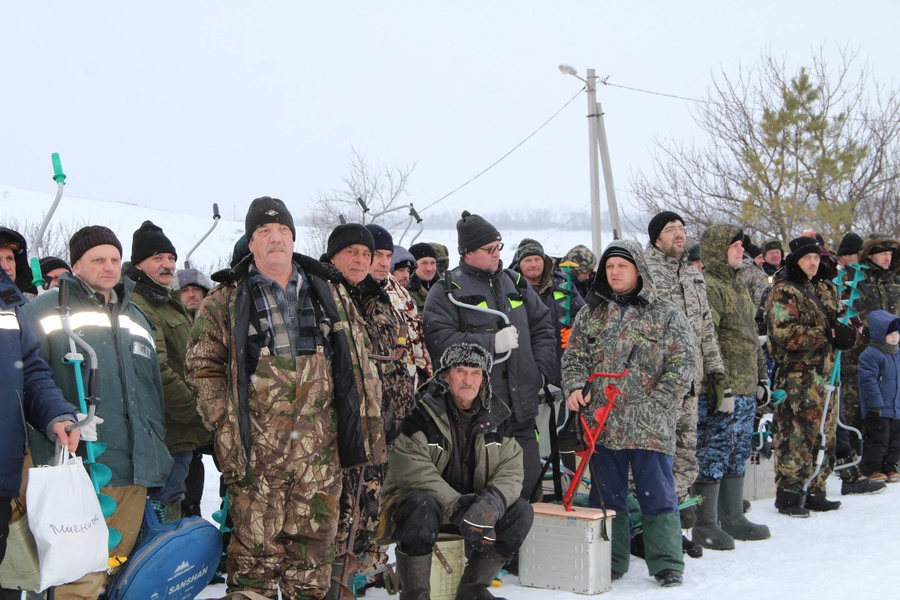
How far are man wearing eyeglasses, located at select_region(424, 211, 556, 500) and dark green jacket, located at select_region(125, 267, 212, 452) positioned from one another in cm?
148

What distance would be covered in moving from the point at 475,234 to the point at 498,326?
617 mm

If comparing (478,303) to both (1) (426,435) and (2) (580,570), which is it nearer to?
(1) (426,435)

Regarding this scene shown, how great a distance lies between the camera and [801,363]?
23.0 ft

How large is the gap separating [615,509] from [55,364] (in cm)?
326

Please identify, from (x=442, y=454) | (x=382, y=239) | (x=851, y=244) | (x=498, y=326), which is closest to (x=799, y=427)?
(x=498, y=326)

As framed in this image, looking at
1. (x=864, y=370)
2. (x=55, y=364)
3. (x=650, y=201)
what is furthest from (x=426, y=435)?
(x=650, y=201)

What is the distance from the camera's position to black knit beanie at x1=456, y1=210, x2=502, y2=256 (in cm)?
567

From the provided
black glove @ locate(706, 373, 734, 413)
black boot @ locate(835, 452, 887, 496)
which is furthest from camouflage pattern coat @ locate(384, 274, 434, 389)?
black boot @ locate(835, 452, 887, 496)

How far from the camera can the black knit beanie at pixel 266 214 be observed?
413 centimetres

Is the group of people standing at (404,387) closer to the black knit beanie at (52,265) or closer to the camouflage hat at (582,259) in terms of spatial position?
the black knit beanie at (52,265)

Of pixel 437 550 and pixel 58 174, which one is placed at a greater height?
pixel 58 174

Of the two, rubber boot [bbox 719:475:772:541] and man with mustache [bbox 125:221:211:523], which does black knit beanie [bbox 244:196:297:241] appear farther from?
rubber boot [bbox 719:475:772:541]

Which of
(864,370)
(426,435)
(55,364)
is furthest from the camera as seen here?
(864,370)

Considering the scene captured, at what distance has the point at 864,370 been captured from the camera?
8203 millimetres
